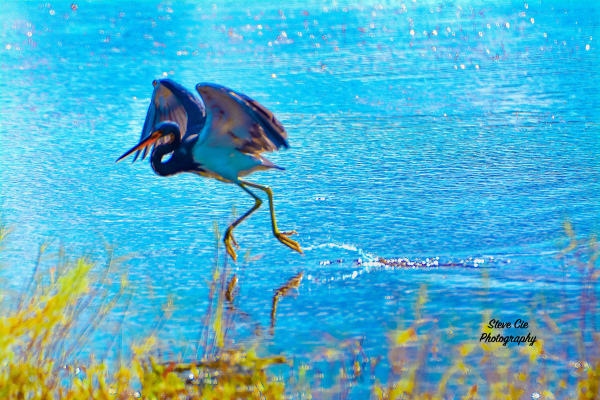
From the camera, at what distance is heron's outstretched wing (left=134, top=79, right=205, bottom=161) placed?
16.5 feet

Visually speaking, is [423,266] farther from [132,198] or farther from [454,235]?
[132,198]

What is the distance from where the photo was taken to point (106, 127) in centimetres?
862

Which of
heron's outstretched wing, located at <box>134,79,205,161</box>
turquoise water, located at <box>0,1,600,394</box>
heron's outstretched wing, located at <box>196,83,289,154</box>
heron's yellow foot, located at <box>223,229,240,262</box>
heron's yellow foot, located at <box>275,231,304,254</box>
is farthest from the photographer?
heron's outstretched wing, located at <box>134,79,205,161</box>

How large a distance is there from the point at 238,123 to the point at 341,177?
1950 mm

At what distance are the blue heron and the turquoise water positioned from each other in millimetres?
503

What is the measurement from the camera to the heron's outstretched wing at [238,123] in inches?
178

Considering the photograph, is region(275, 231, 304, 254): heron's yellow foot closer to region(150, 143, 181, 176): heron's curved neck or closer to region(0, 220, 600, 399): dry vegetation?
region(150, 143, 181, 176): heron's curved neck

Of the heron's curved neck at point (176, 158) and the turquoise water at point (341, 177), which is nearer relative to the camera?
the turquoise water at point (341, 177)

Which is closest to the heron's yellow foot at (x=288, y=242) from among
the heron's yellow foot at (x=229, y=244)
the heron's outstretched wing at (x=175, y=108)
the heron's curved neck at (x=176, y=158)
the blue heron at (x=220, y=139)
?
the blue heron at (x=220, y=139)

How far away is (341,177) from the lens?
6523 millimetres

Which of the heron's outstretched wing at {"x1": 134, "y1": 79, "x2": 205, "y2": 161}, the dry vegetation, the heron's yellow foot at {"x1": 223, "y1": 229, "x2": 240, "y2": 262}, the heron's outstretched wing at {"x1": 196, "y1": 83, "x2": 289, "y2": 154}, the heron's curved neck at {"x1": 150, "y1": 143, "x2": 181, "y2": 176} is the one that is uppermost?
the heron's outstretched wing at {"x1": 134, "y1": 79, "x2": 205, "y2": 161}

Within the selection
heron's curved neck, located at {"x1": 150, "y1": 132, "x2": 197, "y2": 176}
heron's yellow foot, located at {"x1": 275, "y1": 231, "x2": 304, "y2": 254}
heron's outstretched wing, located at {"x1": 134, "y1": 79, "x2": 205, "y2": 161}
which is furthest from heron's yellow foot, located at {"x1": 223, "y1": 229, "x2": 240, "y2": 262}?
heron's outstretched wing, located at {"x1": 134, "y1": 79, "x2": 205, "y2": 161}

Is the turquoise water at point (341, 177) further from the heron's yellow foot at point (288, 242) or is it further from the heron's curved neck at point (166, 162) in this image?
the heron's curved neck at point (166, 162)

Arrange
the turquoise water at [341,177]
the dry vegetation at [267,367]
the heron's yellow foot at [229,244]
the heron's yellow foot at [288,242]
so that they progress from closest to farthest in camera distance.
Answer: the dry vegetation at [267,367] < the turquoise water at [341,177] < the heron's yellow foot at [229,244] < the heron's yellow foot at [288,242]
